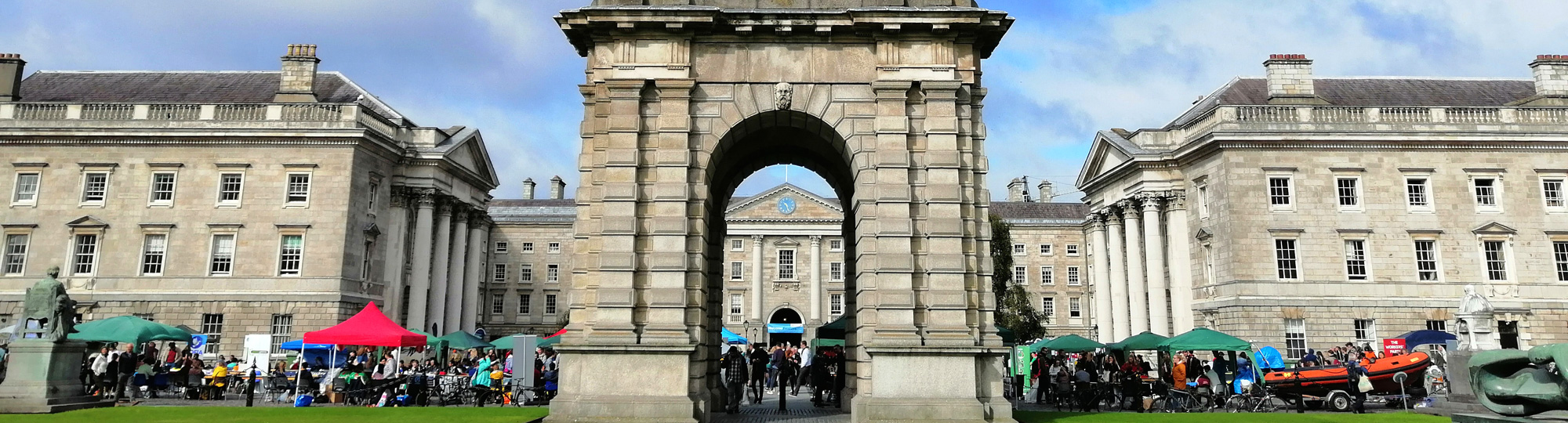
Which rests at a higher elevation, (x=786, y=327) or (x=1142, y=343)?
(x=786, y=327)

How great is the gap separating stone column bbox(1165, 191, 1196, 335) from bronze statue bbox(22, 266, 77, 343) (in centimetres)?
3970

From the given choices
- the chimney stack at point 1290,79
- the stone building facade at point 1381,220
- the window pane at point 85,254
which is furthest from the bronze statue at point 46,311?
the chimney stack at point 1290,79

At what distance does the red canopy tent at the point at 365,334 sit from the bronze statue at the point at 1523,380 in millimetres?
22679

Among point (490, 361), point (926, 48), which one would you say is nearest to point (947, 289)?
point (926, 48)

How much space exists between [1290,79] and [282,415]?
139 ft

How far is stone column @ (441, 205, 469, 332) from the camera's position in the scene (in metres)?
48.9

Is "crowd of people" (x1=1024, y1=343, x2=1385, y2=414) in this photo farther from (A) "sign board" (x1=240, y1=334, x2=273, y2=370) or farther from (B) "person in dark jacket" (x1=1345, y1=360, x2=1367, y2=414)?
(A) "sign board" (x1=240, y1=334, x2=273, y2=370)

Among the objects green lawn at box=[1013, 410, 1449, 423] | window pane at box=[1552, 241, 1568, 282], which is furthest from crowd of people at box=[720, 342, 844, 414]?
window pane at box=[1552, 241, 1568, 282]

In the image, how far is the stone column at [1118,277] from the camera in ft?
159

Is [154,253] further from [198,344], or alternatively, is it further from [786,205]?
[786,205]

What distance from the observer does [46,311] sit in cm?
1953

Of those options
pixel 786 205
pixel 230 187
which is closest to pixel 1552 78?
pixel 786 205

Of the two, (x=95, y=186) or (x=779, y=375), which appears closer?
(x=779, y=375)

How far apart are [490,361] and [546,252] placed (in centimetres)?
5215
